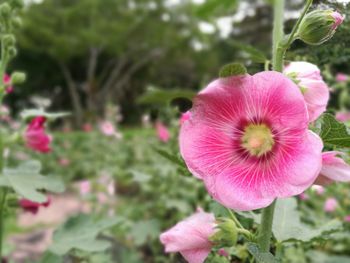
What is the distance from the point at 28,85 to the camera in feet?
68.8

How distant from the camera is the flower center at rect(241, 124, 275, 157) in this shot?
22.3 inches

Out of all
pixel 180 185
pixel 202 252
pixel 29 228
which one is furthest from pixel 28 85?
pixel 202 252

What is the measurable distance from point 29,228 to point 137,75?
17745 millimetres

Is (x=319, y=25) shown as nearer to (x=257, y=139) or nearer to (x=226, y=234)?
(x=257, y=139)

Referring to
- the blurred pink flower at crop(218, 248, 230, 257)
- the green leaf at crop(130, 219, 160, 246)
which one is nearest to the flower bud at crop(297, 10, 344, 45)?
the blurred pink flower at crop(218, 248, 230, 257)

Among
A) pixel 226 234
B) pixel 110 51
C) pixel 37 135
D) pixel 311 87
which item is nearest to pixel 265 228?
pixel 226 234

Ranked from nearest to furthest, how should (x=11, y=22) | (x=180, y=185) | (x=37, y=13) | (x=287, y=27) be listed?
(x=287, y=27) < (x=11, y=22) < (x=180, y=185) < (x=37, y=13)

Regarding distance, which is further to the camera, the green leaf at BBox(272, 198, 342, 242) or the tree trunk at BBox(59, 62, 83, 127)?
the tree trunk at BBox(59, 62, 83, 127)

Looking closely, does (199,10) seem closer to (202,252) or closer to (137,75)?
(202,252)

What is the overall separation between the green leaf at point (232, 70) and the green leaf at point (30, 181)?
526 mm

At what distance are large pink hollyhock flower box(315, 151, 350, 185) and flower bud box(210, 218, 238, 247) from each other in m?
0.12

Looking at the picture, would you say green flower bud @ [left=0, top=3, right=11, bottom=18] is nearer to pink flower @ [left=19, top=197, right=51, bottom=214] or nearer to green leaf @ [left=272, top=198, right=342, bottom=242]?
pink flower @ [left=19, top=197, right=51, bottom=214]

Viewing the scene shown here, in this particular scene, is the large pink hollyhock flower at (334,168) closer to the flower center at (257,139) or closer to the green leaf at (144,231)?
the flower center at (257,139)

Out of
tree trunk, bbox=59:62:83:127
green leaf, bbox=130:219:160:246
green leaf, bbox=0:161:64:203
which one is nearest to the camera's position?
green leaf, bbox=0:161:64:203
